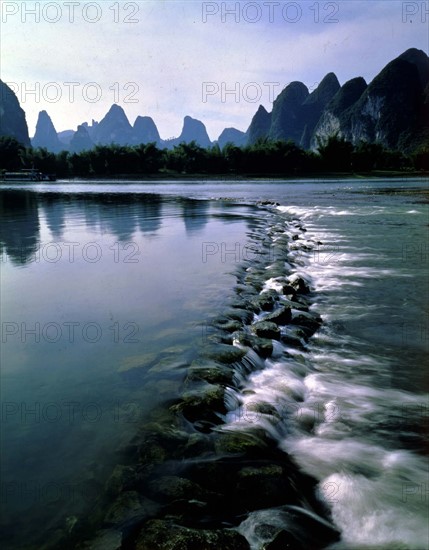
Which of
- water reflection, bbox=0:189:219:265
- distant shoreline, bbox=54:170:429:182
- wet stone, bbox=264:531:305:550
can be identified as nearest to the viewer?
wet stone, bbox=264:531:305:550

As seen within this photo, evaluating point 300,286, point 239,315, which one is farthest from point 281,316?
point 300,286

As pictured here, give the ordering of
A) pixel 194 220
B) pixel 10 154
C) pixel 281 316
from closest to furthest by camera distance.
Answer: pixel 281 316 → pixel 194 220 → pixel 10 154

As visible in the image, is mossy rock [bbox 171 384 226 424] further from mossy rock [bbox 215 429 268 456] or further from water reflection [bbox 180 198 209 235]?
water reflection [bbox 180 198 209 235]

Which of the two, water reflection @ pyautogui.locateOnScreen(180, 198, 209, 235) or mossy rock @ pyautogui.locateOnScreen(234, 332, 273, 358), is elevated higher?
water reflection @ pyautogui.locateOnScreen(180, 198, 209, 235)

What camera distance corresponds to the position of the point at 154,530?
2.51 m

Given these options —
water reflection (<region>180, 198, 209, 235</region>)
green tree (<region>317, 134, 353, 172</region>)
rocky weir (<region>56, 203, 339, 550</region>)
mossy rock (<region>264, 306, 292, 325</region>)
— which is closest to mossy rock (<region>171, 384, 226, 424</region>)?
rocky weir (<region>56, 203, 339, 550</region>)

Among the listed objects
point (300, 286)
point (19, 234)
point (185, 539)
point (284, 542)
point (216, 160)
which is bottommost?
point (284, 542)

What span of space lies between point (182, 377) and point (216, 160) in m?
100

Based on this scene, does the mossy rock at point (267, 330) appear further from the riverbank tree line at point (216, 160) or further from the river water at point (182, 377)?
the riverbank tree line at point (216, 160)

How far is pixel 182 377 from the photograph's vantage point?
457 cm

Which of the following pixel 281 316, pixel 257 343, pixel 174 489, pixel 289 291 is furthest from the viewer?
pixel 289 291

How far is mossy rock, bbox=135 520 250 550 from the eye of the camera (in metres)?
2.40

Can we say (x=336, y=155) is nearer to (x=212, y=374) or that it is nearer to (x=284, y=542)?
(x=212, y=374)

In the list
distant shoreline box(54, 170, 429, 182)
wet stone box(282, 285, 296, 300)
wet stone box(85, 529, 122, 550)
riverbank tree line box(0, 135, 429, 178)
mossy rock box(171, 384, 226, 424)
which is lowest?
wet stone box(85, 529, 122, 550)
